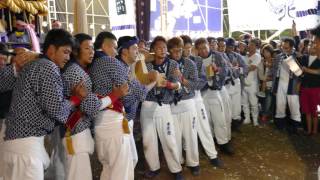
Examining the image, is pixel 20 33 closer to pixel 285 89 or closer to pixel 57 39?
pixel 57 39

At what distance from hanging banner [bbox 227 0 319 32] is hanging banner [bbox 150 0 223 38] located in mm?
716

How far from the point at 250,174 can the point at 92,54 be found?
2.70m

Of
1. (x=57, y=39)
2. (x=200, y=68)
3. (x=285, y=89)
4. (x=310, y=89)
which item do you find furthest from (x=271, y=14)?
(x=57, y=39)

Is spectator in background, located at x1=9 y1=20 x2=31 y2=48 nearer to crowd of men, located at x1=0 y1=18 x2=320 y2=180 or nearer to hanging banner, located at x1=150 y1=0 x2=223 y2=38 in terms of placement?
crowd of men, located at x1=0 y1=18 x2=320 y2=180

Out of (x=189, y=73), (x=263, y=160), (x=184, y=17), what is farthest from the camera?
(x=184, y=17)

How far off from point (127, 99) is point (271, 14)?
A: 455 centimetres

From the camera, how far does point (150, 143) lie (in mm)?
4223

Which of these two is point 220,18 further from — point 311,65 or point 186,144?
point 186,144

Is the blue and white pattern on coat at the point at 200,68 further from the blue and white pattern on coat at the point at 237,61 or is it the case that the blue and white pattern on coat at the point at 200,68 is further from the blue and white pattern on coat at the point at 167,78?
the blue and white pattern on coat at the point at 237,61

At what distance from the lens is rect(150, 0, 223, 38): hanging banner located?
725 centimetres

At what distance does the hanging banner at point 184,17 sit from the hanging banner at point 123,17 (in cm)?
68

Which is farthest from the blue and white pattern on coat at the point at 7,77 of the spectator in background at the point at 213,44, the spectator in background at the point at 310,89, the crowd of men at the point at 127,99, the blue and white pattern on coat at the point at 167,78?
the spectator in background at the point at 310,89

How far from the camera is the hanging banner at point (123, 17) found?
6.54m

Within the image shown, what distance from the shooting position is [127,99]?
3.38 metres
